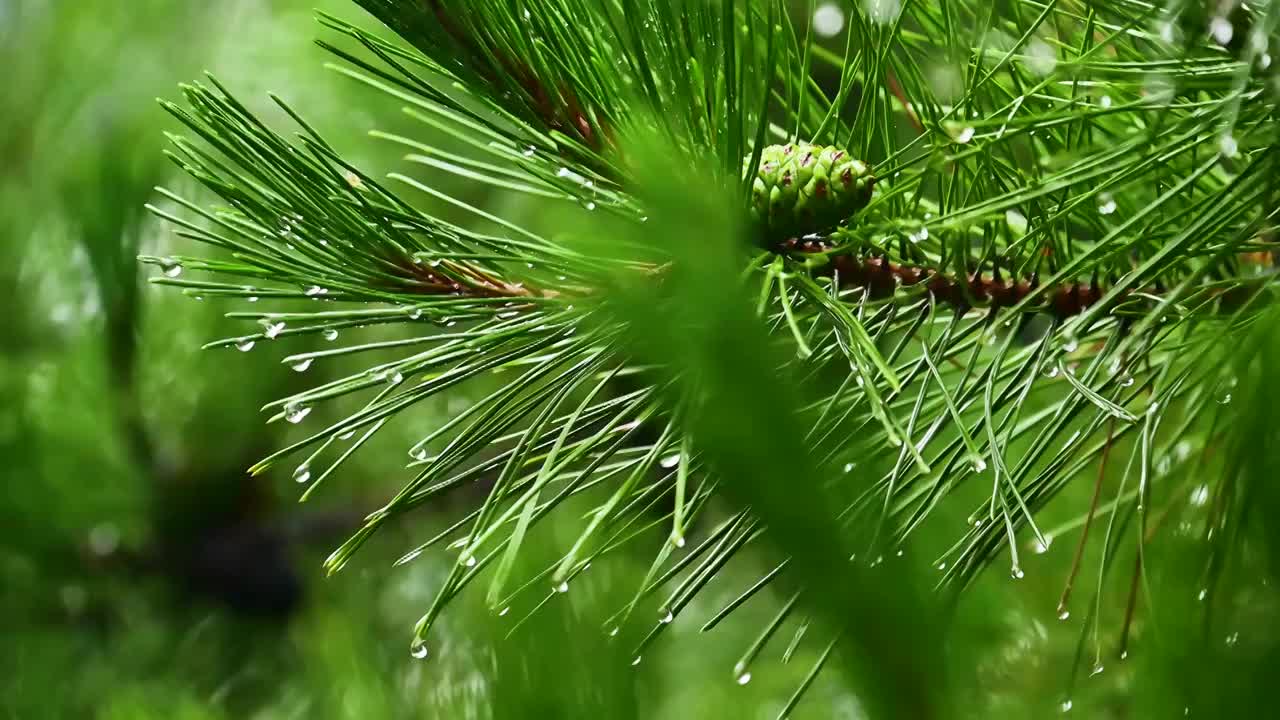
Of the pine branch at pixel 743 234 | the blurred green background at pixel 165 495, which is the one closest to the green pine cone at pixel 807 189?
the pine branch at pixel 743 234

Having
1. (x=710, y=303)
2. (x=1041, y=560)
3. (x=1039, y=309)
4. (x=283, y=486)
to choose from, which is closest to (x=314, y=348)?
(x=283, y=486)

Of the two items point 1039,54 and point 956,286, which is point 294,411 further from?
point 1039,54

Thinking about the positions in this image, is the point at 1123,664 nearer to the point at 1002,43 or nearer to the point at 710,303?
the point at 1002,43

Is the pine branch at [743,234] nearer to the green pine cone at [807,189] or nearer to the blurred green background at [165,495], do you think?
the green pine cone at [807,189]

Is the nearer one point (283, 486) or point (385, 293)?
point (385, 293)

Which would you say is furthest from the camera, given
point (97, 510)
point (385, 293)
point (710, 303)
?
point (97, 510)

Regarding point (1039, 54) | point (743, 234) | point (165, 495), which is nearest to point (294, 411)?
point (743, 234)
